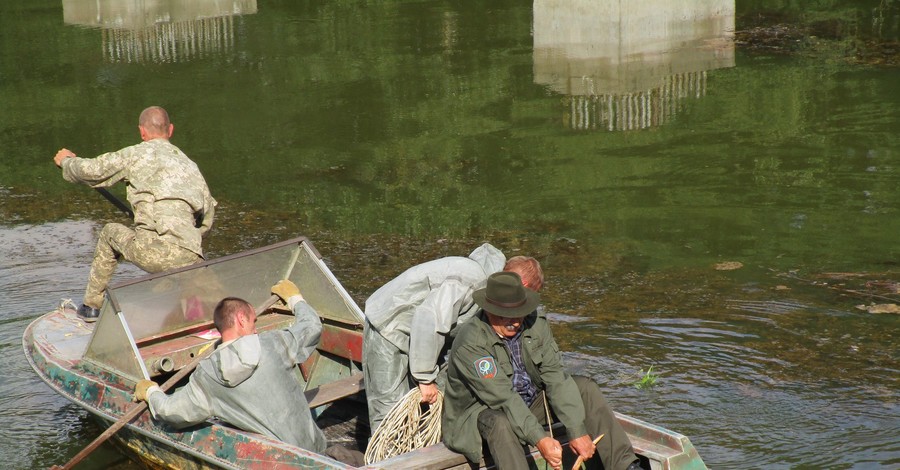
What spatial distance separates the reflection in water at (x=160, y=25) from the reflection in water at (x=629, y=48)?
7446 millimetres

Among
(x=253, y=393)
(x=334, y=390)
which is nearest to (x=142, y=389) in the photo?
(x=253, y=393)

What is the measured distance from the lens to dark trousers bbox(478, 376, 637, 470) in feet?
20.2

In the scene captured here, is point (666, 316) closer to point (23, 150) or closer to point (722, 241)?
point (722, 241)

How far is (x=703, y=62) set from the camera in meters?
19.3

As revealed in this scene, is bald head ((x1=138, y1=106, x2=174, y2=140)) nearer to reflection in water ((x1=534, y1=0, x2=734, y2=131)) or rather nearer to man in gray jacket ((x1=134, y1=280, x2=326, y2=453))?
man in gray jacket ((x1=134, y1=280, x2=326, y2=453))

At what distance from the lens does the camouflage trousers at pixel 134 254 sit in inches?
340

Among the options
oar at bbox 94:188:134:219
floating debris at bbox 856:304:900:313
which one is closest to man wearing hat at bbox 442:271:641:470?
oar at bbox 94:188:134:219

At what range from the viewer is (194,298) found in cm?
845

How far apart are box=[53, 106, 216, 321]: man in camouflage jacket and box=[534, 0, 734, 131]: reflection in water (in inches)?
375

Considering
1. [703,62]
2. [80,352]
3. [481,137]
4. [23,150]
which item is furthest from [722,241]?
[23,150]

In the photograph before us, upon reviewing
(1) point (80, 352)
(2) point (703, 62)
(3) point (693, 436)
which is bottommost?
(3) point (693, 436)

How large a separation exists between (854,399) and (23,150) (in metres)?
13.1

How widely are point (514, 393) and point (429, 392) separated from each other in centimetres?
83

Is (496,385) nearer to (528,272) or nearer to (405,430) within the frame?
(528,272)
